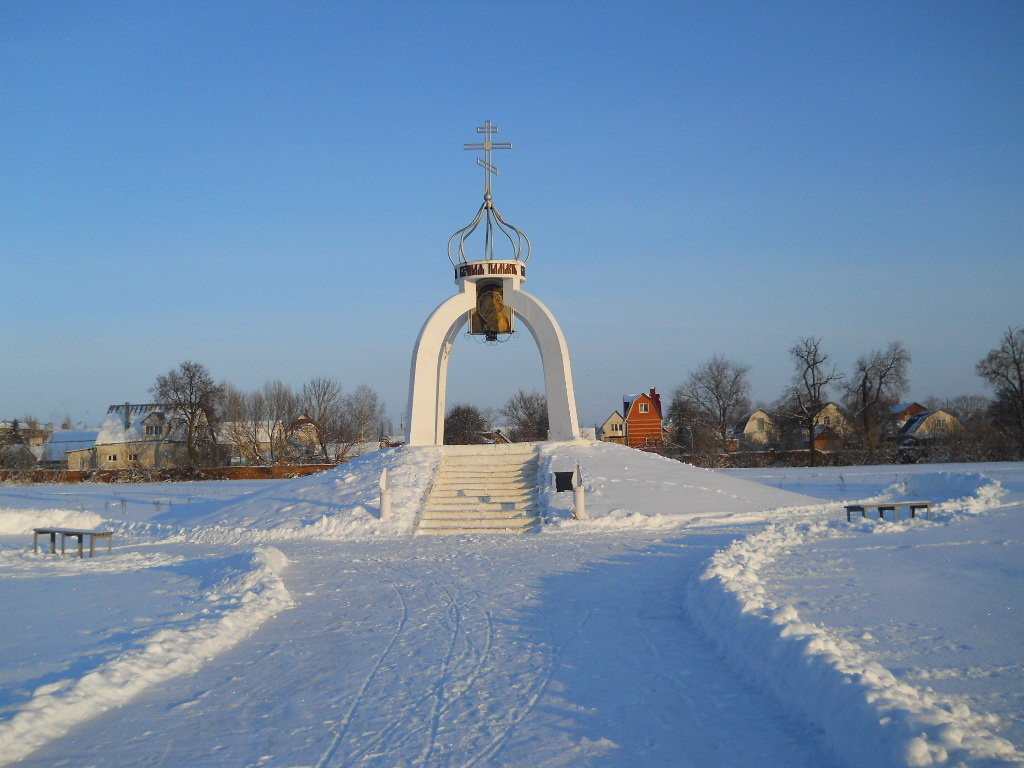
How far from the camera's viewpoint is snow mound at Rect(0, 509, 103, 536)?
1933cm

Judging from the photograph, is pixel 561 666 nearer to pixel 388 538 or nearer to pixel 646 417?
pixel 388 538

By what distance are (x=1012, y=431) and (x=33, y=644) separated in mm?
47286

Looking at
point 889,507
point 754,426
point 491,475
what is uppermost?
point 754,426

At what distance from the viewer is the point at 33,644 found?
287 inches

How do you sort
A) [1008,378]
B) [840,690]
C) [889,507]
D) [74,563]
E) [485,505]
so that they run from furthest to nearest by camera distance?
[1008,378] < [485,505] < [889,507] < [74,563] < [840,690]

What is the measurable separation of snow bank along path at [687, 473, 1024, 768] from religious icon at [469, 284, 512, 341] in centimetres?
1286

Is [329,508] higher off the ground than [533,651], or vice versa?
[329,508]

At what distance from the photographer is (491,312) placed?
69.1ft

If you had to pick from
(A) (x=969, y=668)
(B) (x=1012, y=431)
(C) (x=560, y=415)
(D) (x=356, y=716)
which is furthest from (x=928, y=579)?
(B) (x=1012, y=431)

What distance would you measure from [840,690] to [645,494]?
11817mm

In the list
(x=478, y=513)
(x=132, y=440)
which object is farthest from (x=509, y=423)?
(x=478, y=513)

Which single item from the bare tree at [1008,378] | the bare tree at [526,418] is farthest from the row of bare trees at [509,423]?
the bare tree at [1008,378]

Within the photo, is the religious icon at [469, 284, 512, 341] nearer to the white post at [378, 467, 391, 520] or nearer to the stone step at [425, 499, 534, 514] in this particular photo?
the stone step at [425, 499, 534, 514]

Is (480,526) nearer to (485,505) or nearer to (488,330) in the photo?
(485,505)
